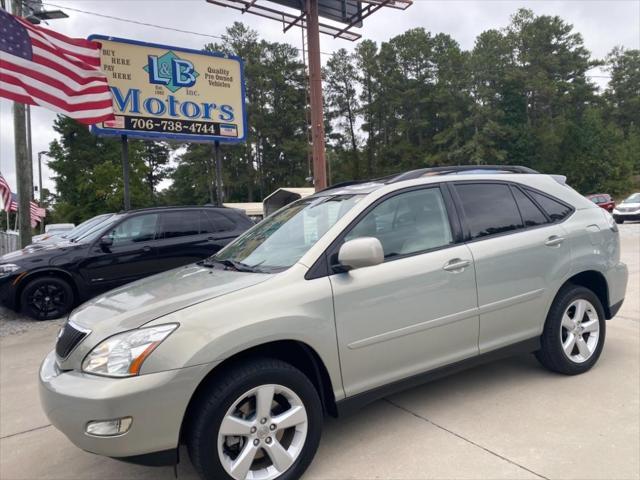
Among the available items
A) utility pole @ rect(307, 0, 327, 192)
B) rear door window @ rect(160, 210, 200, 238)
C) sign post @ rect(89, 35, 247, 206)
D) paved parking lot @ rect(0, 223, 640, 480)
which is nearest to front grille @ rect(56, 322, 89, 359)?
paved parking lot @ rect(0, 223, 640, 480)

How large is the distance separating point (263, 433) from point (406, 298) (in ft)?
3.74

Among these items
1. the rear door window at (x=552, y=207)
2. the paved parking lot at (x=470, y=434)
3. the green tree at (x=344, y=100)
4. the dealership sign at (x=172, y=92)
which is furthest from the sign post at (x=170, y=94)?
the green tree at (x=344, y=100)

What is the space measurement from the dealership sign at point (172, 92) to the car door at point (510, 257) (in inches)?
332

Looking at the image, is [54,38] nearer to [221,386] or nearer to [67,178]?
[221,386]

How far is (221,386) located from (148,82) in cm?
942

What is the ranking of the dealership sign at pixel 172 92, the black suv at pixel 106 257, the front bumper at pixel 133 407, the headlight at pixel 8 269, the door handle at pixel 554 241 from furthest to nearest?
the dealership sign at pixel 172 92, the black suv at pixel 106 257, the headlight at pixel 8 269, the door handle at pixel 554 241, the front bumper at pixel 133 407

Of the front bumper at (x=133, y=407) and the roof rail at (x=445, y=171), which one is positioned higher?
the roof rail at (x=445, y=171)

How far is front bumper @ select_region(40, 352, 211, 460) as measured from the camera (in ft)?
7.07

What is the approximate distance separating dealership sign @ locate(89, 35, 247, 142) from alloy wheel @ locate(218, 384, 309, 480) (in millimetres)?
8726

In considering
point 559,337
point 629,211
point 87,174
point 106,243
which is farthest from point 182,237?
point 87,174

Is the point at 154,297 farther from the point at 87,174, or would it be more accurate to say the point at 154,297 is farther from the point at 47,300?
the point at 87,174

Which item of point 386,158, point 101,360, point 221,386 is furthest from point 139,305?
point 386,158

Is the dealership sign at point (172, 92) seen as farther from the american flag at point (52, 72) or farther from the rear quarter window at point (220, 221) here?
the rear quarter window at point (220, 221)

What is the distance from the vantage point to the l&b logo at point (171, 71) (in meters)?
10.2
